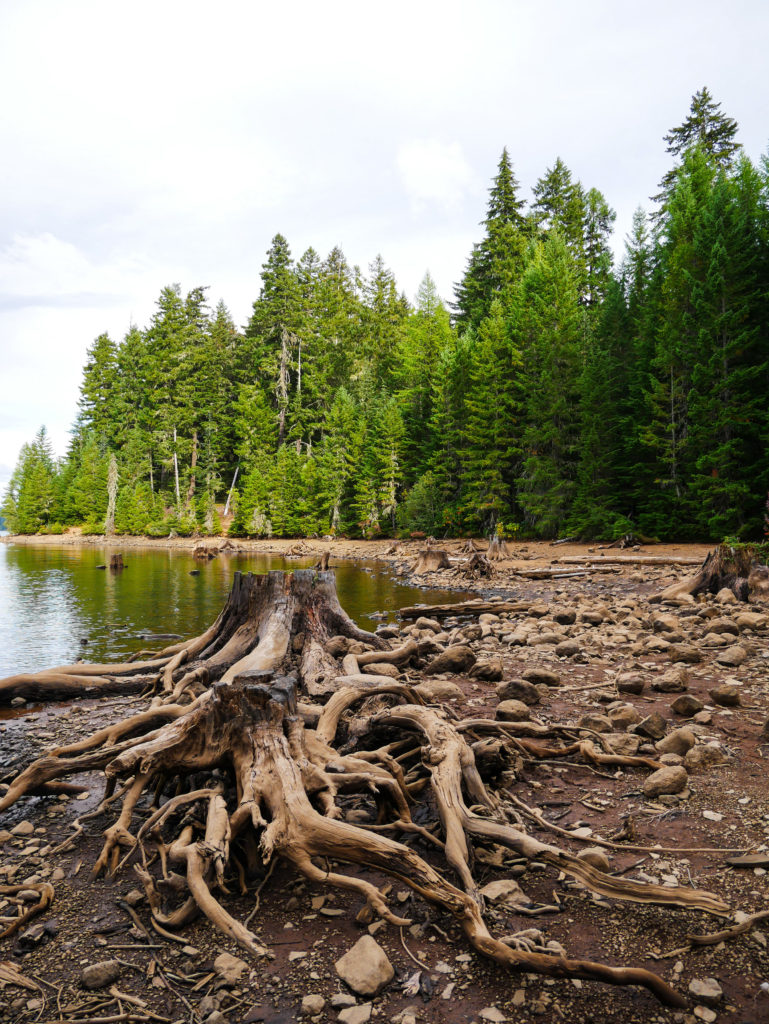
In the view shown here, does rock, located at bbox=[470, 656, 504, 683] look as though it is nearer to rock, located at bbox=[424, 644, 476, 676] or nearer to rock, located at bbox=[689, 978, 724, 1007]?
rock, located at bbox=[424, 644, 476, 676]

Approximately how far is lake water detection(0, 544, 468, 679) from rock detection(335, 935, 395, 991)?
8736 mm

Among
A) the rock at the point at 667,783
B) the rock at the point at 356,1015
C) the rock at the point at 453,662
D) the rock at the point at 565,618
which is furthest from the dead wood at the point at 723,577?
the rock at the point at 356,1015

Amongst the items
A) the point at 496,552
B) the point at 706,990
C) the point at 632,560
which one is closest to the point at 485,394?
the point at 496,552

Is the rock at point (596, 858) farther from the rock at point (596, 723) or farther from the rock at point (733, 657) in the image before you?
the rock at point (733, 657)

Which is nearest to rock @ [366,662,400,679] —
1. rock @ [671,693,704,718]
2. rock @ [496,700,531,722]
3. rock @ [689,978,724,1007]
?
rock @ [496,700,531,722]

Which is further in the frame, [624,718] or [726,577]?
[726,577]

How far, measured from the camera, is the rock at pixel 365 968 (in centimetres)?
238

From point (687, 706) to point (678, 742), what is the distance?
914 millimetres

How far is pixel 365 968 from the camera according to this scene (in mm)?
2445

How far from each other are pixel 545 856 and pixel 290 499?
4938 cm

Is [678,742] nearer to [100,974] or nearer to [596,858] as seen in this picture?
[596,858]

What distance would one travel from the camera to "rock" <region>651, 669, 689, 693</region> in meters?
5.95

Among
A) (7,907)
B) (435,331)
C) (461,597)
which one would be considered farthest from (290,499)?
(7,907)

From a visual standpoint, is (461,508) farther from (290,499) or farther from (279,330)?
(279,330)
